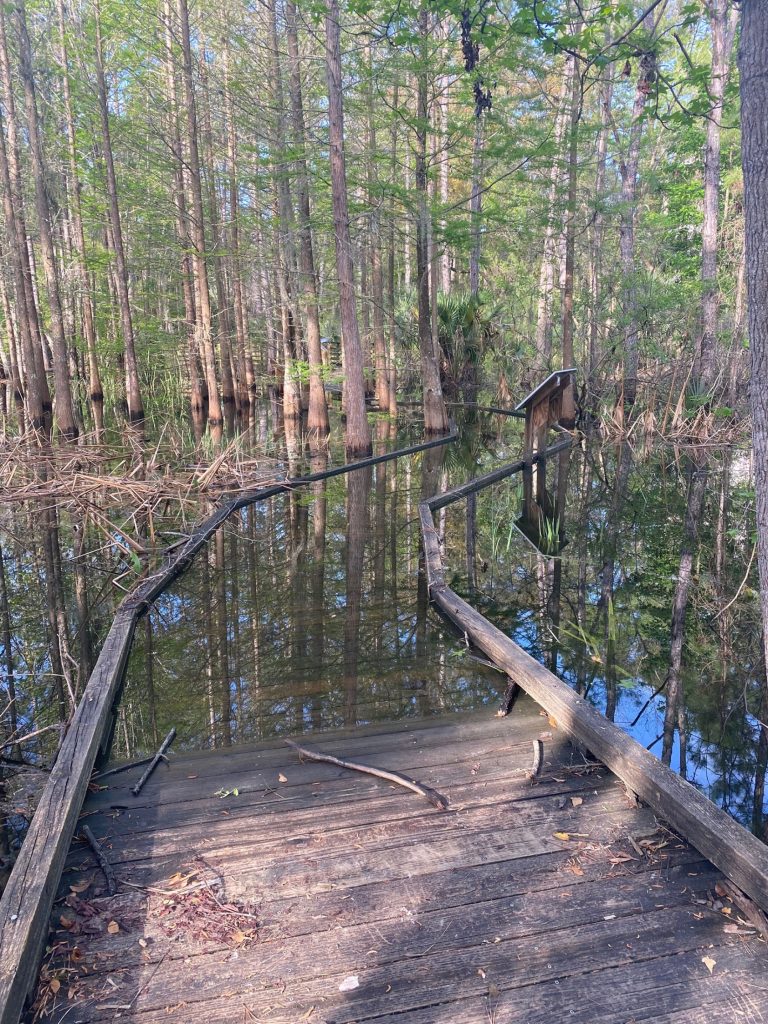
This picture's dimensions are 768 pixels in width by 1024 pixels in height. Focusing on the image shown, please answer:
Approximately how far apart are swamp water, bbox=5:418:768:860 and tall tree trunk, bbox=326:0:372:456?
3005 mm

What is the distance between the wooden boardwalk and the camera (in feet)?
6.67

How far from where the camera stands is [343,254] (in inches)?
506

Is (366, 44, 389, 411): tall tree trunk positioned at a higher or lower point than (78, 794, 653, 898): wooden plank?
higher

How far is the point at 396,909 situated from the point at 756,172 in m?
2.69

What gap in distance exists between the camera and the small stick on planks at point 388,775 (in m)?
3.08

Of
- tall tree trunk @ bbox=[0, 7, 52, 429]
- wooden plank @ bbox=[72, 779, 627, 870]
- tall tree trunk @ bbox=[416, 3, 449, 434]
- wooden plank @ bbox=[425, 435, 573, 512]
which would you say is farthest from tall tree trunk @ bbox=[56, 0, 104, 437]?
wooden plank @ bbox=[72, 779, 627, 870]

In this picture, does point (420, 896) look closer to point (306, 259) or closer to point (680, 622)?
point (680, 622)

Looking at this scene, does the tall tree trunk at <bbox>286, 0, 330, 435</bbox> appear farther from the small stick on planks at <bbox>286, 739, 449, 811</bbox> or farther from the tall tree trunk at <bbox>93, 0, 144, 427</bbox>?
the small stick on planks at <bbox>286, 739, 449, 811</bbox>

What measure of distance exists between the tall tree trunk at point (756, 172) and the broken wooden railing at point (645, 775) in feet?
4.68

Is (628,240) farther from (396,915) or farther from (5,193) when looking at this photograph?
(396,915)

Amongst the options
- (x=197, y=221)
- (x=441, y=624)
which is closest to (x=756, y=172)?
(x=441, y=624)

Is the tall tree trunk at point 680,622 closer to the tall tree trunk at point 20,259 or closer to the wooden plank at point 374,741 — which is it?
the wooden plank at point 374,741

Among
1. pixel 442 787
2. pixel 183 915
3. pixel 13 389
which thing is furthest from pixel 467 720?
pixel 13 389


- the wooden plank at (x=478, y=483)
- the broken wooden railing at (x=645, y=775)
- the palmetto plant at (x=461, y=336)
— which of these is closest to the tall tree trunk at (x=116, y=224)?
the wooden plank at (x=478, y=483)
